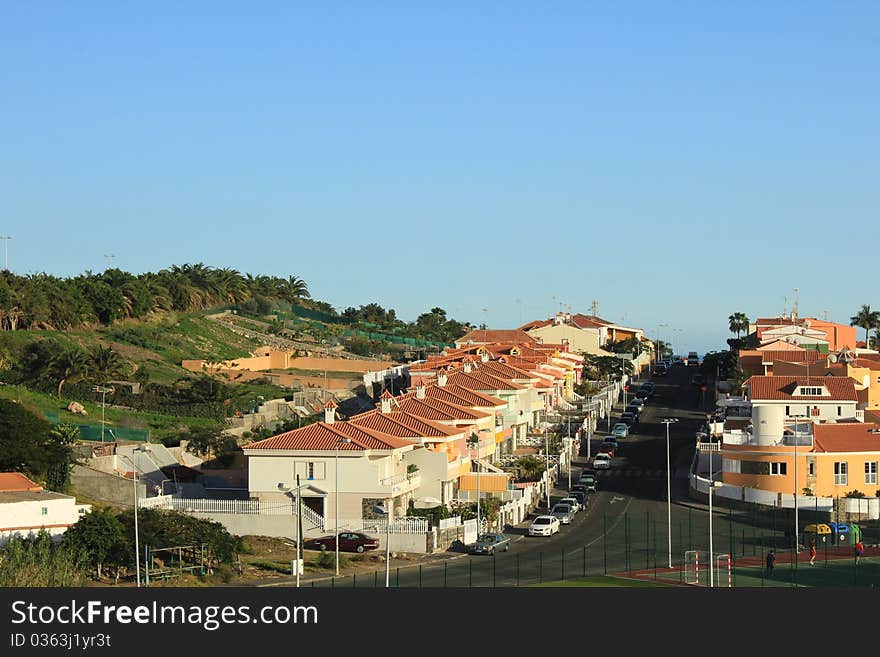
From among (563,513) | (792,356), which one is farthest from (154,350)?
(563,513)

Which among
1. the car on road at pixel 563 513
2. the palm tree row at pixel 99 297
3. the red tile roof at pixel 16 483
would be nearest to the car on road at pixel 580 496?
the car on road at pixel 563 513

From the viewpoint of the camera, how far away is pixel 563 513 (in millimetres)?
85125

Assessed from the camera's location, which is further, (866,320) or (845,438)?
(866,320)

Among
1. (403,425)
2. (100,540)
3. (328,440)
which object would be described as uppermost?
(403,425)

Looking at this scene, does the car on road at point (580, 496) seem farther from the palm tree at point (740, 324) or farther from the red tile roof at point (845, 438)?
the palm tree at point (740, 324)

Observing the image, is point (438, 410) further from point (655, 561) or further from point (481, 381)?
point (655, 561)

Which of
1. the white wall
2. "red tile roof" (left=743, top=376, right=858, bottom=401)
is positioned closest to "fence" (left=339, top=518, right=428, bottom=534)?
the white wall

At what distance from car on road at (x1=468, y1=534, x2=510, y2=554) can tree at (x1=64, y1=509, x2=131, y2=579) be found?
53.8 feet

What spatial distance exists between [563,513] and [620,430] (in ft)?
114

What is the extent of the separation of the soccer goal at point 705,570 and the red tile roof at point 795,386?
42.2 meters

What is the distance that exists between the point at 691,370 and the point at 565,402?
50.7 meters

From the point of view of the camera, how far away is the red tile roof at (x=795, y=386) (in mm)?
113500
